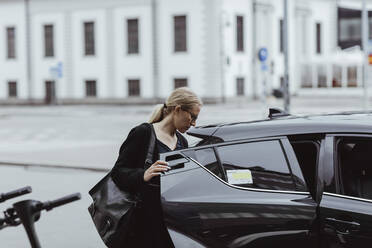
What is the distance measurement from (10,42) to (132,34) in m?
9.73

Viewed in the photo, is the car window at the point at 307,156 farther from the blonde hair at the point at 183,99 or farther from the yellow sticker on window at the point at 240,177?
the blonde hair at the point at 183,99

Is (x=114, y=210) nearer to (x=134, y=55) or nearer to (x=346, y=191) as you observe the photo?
(x=346, y=191)

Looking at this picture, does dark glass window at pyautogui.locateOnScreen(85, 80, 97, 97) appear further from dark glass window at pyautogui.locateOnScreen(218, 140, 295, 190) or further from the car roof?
dark glass window at pyautogui.locateOnScreen(218, 140, 295, 190)

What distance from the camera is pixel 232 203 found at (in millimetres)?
3932

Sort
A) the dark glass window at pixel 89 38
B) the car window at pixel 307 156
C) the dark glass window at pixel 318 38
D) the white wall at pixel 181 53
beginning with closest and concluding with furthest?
the car window at pixel 307 156 → the white wall at pixel 181 53 → the dark glass window at pixel 89 38 → the dark glass window at pixel 318 38

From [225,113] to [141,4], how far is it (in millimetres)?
13113

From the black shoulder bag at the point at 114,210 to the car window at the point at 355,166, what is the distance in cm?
121

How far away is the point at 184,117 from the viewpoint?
14.4 feet

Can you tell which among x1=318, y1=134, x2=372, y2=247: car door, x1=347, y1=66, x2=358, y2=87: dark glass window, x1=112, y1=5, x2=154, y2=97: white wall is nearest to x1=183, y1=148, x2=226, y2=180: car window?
x1=318, y1=134, x2=372, y2=247: car door

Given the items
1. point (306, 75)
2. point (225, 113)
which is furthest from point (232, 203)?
point (306, 75)

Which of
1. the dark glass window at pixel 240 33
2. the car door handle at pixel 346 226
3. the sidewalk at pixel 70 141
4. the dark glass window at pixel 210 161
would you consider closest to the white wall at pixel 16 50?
the sidewalk at pixel 70 141

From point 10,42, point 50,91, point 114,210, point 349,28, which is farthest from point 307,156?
point 349,28

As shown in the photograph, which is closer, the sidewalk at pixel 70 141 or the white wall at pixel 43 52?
the sidewalk at pixel 70 141

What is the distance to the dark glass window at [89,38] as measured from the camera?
44500 millimetres
